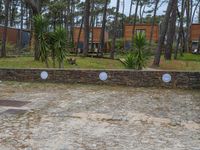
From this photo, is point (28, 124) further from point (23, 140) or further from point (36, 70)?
point (36, 70)

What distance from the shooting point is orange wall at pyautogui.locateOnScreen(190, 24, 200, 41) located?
46.7 meters

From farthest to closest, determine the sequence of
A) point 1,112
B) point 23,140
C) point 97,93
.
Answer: point 97,93 → point 1,112 → point 23,140

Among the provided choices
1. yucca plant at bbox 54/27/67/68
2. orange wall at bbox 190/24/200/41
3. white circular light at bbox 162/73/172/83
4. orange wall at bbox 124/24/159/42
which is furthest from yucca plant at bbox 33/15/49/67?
orange wall at bbox 190/24/200/41

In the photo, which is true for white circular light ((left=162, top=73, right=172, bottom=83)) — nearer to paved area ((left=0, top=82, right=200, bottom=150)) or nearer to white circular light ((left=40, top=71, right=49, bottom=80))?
paved area ((left=0, top=82, right=200, bottom=150))

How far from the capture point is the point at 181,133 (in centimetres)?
611

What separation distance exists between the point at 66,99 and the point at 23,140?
361cm

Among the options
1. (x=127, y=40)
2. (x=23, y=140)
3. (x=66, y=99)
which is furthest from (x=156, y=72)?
(x=127, y=40)

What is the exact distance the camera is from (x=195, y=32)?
47.1 metres

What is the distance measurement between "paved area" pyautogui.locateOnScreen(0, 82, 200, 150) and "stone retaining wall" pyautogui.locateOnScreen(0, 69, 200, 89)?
0.73m

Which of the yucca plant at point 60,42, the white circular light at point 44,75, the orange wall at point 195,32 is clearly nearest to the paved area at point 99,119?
the white circular light at point 44,75

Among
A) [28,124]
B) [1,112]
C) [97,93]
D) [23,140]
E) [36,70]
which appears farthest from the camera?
[36,70]

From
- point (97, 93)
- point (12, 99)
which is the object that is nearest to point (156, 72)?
point (97, 93)

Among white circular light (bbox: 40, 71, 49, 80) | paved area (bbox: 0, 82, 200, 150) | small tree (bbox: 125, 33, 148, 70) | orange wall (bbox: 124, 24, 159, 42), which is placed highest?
orange wall (bbox: 124, 24, 159, 42)

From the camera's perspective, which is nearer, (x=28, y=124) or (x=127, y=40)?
(x=28, y=124)
